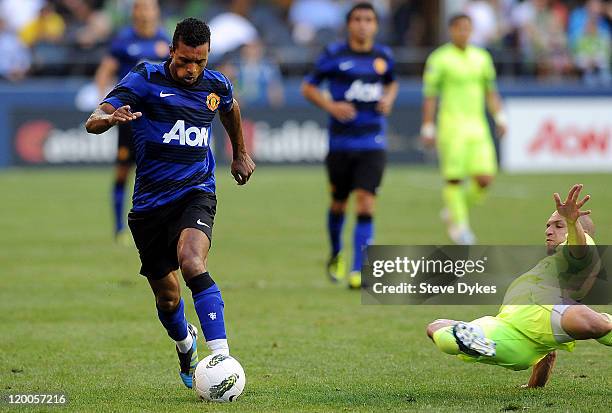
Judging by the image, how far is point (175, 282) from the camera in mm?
7133

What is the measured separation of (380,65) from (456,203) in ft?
10.8

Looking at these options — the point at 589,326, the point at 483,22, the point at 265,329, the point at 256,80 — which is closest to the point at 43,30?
the point at 256,80

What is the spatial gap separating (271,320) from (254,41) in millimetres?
17697

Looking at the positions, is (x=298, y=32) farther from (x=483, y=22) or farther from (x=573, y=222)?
(x=573, y=222)

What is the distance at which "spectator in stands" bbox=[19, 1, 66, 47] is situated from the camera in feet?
87.8

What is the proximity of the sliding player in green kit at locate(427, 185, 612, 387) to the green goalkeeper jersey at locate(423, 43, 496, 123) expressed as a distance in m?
8.59

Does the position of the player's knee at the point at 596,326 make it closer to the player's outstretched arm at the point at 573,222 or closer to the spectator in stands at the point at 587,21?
the player's outstretched arm at the point at 573,222

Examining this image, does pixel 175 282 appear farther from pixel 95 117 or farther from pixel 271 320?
pixel 271 320

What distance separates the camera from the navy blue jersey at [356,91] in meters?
11.9

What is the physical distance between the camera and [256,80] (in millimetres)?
26531

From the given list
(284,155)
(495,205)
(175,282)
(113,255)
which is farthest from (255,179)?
(175,282)

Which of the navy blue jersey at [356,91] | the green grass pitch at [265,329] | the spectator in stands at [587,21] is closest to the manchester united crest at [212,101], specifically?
the green grass pitch at [265,329]

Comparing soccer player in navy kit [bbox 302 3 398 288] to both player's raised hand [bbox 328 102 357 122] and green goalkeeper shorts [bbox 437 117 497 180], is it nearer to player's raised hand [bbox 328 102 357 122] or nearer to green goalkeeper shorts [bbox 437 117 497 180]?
player's raised hand [bbox 328 102 357 122]

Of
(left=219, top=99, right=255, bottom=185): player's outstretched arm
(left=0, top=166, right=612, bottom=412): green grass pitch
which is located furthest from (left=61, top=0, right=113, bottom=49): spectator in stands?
(left=219, top=99, right=255, bottom=185): player's outstretched arm
